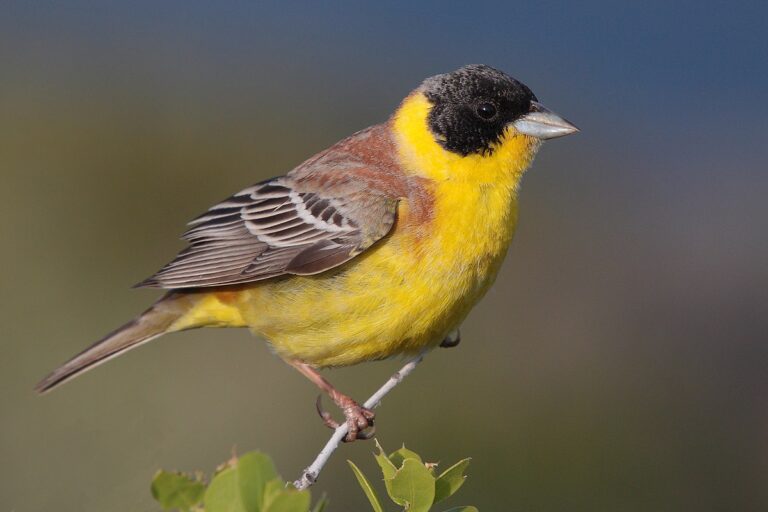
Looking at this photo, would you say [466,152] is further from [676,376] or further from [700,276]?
[700,276]

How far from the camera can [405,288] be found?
3793 millimetres

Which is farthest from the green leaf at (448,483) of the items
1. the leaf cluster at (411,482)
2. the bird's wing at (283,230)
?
the bird's wing at (283,230)

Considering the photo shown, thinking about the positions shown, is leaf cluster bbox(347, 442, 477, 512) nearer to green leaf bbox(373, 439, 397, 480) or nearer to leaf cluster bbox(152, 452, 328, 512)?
green leaf bbox(373, 439, 397, 480)

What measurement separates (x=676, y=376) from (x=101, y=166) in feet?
18.7

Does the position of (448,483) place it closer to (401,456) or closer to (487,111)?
(401,456)

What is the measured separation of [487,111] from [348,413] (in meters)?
1.26

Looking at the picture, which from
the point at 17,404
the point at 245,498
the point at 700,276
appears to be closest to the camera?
the point at 245,498

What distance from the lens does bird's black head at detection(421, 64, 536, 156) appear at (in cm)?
407

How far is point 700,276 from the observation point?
1089cm

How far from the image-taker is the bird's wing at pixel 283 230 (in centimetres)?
402

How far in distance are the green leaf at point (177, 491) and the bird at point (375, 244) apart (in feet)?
5.99

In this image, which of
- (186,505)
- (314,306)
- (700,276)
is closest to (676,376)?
(700,276)

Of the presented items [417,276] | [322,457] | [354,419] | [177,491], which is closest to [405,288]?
[417,276]

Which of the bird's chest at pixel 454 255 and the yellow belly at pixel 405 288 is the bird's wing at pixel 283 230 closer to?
the yellow belly at pixel 405 288
